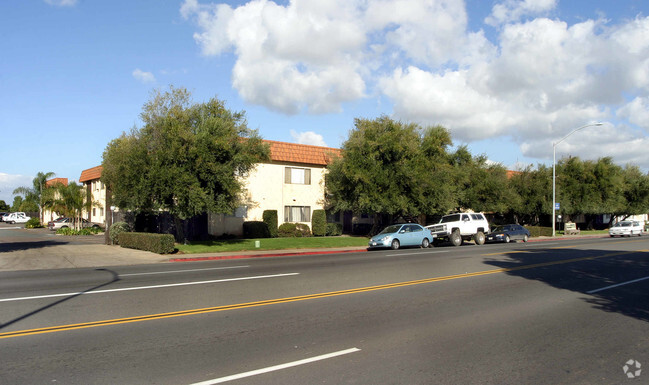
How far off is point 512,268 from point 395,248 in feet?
35.5

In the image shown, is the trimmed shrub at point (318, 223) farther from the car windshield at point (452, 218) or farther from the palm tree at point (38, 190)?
the palm tree at point (38, 190)

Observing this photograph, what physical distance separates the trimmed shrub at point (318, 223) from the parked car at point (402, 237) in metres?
9.55

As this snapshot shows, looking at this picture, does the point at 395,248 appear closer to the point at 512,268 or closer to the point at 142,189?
the point at 512,268

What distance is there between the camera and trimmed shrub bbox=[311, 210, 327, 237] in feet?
118

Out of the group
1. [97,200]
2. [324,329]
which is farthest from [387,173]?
[97,200]

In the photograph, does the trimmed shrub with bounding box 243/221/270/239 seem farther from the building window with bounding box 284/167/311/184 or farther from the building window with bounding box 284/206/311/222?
the building window with bounding box 284/167/311/184

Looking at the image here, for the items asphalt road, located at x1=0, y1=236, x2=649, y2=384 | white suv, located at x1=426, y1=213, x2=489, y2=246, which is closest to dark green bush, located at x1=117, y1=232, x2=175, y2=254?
asphalt road, located at x1=0, y1=236, x2=649, y2=384

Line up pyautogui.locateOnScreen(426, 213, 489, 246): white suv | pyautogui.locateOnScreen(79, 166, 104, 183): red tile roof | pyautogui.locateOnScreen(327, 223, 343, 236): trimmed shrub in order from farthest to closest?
pyautogui.locateOnScreen(79, 166, 104, 183): red tile roof
pyautogui.locateOnScreen(327, 223, 343, 236): trimmed shrub
pyautogui.locateOnScreen(426, 213, 489, 246): white suv

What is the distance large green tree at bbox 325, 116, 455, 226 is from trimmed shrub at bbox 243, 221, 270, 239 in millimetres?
5820

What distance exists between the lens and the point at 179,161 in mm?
23078

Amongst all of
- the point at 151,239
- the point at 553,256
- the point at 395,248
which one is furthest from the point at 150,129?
the point at 553,256

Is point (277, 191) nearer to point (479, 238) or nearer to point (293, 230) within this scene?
point (293, 230)

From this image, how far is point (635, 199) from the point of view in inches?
2365

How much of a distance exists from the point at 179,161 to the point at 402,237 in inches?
506
